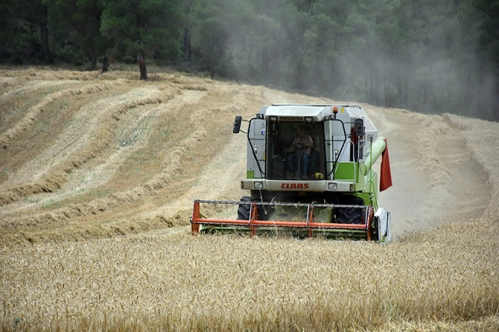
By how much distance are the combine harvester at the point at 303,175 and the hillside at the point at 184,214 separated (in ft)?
2.70

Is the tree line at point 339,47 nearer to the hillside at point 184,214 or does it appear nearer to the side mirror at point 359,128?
the hillside at point 184,214

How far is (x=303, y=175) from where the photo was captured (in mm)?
13656

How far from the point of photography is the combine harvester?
43.7 ft

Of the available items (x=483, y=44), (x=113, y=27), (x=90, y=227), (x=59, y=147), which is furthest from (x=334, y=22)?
(x=90, y=227)

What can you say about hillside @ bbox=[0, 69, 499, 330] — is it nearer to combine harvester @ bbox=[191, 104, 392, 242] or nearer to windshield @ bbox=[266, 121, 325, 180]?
combine harvester @ bbox=[191, 104, 392, 242]

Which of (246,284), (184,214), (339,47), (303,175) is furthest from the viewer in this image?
(339,47)

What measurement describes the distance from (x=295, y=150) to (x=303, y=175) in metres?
0.55

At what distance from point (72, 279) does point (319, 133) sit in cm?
635

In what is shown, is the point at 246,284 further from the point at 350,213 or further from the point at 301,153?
the point at 301,153

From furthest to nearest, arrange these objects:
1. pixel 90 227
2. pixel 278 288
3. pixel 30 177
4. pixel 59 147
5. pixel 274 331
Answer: pixel 59 147 < pixel 30 177 < pixel 90 227 < pixel 278 288 < pixel 274 331

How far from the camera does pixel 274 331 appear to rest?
6738 mm

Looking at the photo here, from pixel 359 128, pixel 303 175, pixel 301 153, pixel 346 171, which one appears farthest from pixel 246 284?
pixel 346 171

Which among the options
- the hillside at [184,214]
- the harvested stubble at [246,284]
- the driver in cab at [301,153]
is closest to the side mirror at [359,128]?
the driver in cab at [301,153]

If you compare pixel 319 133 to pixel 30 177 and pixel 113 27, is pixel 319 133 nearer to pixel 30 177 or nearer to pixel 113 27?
pixel 30 177
